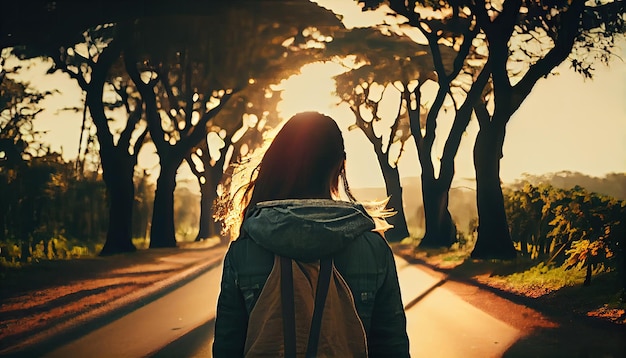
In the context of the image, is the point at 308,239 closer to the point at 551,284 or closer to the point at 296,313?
the point at 296,313

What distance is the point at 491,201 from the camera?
1912 centimetres

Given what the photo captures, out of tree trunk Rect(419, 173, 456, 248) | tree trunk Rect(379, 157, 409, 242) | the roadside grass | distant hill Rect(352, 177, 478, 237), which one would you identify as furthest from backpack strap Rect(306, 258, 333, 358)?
tree trunk Rect(379, 157, 409, 242)

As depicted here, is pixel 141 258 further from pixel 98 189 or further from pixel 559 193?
pixel 559 193

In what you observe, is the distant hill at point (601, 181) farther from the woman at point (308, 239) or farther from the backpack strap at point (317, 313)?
the backpack strap at point (317, 313)

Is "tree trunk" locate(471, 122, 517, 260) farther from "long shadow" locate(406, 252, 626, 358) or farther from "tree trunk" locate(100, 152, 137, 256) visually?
"tree trunk" locate(100, 152, 137, 256)

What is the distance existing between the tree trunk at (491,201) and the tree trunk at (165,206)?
14584 mm

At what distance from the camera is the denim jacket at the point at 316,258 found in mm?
2672

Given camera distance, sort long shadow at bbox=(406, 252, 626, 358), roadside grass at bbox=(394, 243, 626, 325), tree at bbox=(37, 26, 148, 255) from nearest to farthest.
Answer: long shadow at bbox=(406, 252, 626, 358) < roadside grass at bbox=(394, 243, 626, 325) < tree at bbox=(37, 26, 148, 255)

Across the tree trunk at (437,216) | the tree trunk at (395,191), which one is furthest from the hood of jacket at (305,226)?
the tree trunk at (395,191)

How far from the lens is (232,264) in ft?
9.04

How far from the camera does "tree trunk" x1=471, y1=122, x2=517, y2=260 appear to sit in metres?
19.1

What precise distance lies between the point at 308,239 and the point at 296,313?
0.25 m

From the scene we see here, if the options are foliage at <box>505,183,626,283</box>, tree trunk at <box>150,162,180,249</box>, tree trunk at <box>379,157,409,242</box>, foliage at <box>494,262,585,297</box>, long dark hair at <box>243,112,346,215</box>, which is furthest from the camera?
tree trunk at <box>379,157,409,242</box>

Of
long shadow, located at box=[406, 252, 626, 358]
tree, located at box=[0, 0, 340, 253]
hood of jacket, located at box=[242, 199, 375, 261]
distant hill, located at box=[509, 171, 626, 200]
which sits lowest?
long shadow, located at box=[406, 252, 626, 358]
